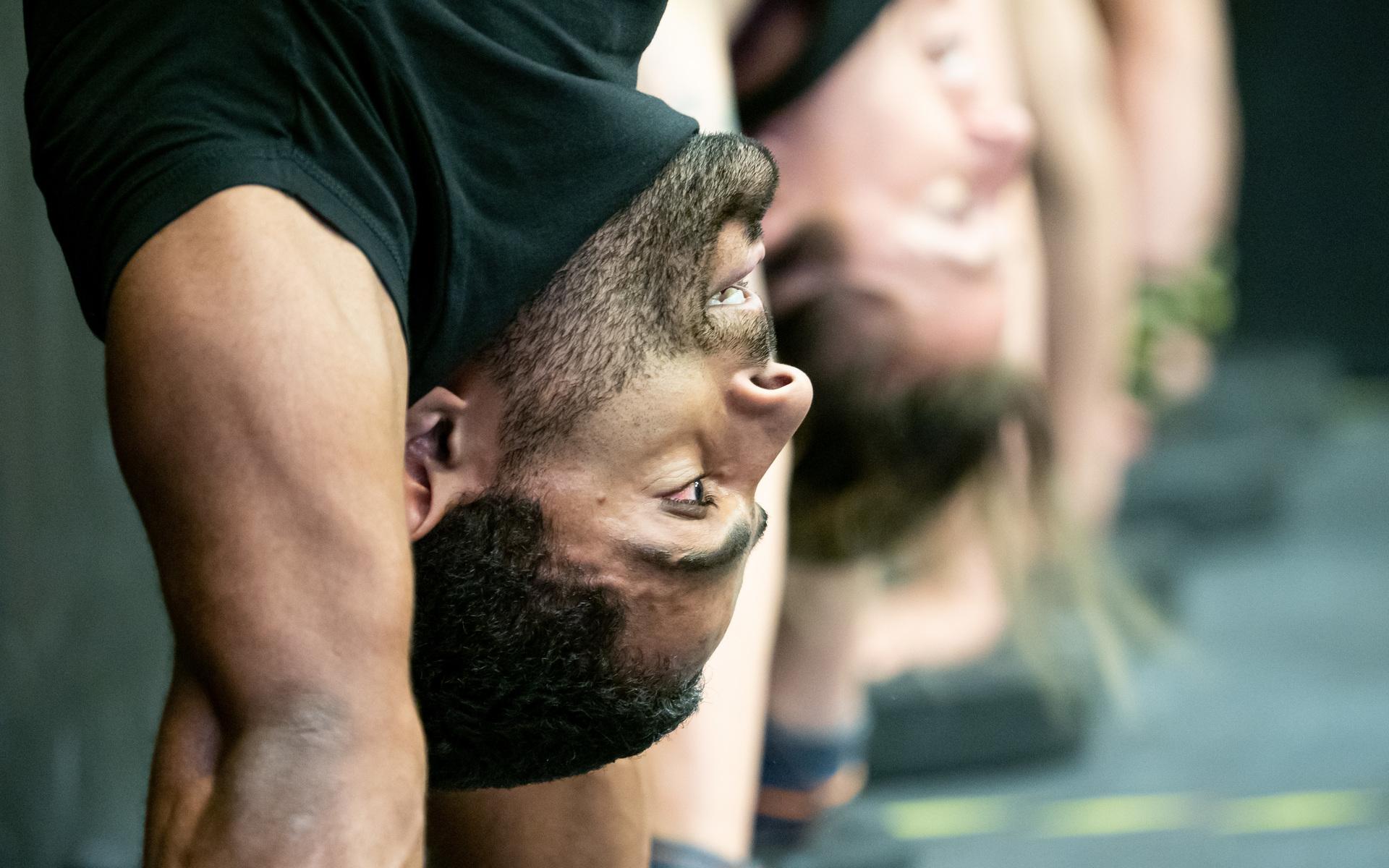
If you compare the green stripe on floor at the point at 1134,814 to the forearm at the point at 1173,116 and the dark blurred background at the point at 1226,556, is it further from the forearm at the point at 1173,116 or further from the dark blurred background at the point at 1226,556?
the forearm at the point at 1173,116

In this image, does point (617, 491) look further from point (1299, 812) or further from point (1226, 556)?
point (1226, 556)

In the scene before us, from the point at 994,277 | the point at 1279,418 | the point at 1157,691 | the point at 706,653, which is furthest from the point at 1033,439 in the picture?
the point at 1279,418

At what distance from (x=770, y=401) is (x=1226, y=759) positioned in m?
0.86

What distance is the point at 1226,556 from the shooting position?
4.71 ft

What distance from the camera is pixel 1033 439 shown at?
0.81m

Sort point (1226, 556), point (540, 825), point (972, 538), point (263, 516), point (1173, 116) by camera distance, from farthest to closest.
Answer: point (1226, 556), point (1173, 116), point (972, 538), point (540, 825), point (263, 516)

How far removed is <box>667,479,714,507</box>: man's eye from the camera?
29 cm

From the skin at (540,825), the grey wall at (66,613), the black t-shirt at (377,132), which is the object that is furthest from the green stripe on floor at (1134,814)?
the black t-shirt at (377,132)

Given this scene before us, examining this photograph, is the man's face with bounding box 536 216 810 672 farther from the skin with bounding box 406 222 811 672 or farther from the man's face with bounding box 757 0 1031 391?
the man's face with bounding box 757 0 1031 391

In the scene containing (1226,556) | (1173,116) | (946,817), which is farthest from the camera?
(1226,556)

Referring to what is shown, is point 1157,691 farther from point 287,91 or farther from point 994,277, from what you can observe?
point 287,91

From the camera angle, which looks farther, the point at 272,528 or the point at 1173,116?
the point at 1173,116

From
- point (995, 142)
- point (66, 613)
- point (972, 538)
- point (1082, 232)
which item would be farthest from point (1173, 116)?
point (66, 613)

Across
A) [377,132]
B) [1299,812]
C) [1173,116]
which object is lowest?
[1299,812]
